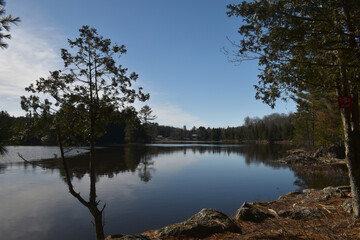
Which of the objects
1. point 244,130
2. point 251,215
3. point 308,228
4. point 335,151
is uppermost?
point 244,130

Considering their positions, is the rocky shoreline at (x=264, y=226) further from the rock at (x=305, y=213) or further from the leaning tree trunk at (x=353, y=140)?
the leaning tree trunk at (x=353, y=140)

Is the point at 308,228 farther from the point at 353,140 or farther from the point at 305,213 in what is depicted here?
the point at 353,140

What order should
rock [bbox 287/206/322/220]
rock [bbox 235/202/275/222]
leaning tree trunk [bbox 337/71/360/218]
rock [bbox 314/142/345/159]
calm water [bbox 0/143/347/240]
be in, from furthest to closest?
rock [bbox 314/142/345/159] → calm water [bbox 0/143/347/240] → rock [bbox 235/202/275/222] → rock [bbox 287/206/322/220] → leaning tree trunk [bbox 337/71/360/218]

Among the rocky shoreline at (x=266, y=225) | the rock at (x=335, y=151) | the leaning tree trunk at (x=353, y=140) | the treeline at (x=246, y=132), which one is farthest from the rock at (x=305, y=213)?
the treeline at (x=246, y=132)

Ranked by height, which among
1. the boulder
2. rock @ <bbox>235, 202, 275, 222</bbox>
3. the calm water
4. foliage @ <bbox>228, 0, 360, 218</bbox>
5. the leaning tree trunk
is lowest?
the calm water

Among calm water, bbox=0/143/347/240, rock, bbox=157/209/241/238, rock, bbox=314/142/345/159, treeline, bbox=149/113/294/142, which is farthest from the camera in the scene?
treeline, bbox=149/113/294/142

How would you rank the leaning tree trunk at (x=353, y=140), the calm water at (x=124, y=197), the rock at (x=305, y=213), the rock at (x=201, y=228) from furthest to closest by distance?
1. the calm water at (x=124, y=197)
2. the rock at (x=305, y=213)
3. the rock at (x=201, y=228)
4. the leaning tree trunk at (x=353, y=140)

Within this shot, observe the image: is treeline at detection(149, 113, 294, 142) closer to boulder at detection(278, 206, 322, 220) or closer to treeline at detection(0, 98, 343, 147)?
treeline at detection(0, 98, 343, 147)

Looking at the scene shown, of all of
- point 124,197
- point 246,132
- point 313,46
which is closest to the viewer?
point 313,46

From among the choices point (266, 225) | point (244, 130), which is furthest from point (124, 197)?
point (244, 130)

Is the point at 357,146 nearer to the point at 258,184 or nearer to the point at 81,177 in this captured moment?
the point at 258,184

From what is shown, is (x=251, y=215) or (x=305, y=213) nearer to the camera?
(x=305, y=213)

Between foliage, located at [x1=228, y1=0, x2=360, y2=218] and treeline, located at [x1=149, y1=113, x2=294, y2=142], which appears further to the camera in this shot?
treeline, located at [x1=149, y1=113, x2=294, y2=142]

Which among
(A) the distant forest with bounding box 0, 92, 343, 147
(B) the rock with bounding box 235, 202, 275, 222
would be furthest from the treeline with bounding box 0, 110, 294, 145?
(B) the rock with bounding box 235, 202, 275, 222
